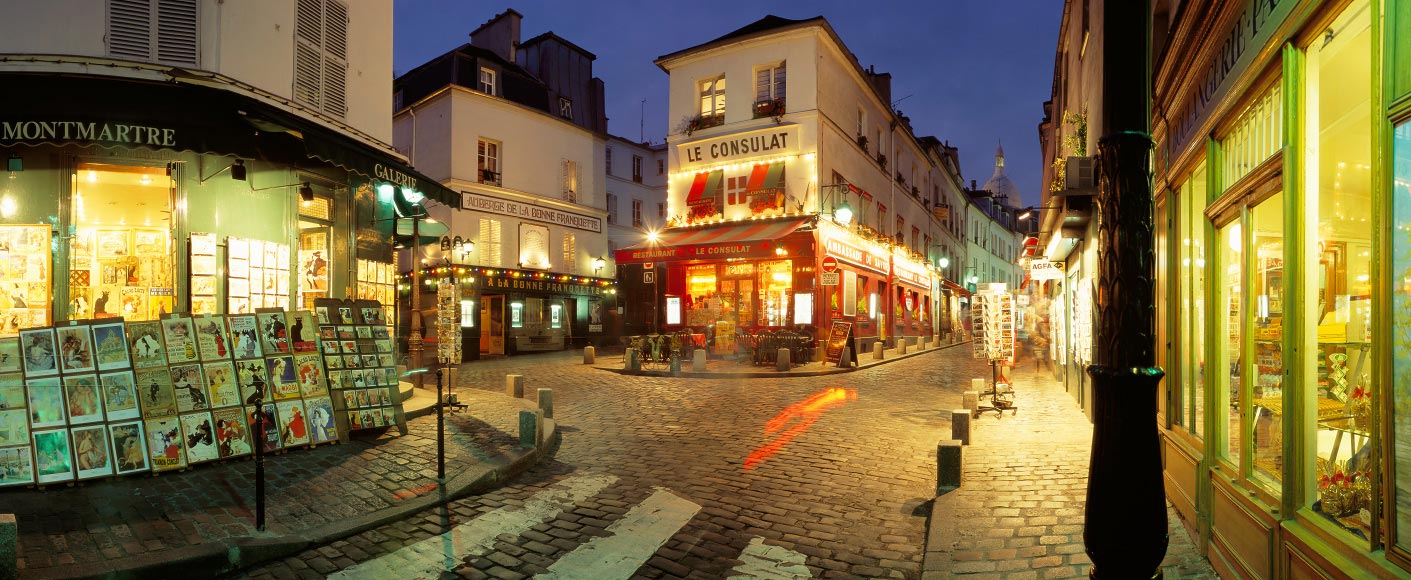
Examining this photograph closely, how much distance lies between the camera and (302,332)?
791 cm

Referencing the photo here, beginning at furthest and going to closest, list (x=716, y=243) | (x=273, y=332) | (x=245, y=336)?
1. (x=716, y=243)
2. (x=273, y=332)
3. (x=245, y=336)

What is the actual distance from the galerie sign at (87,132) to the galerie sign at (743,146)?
18099 mm

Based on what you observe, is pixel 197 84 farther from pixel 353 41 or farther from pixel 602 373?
pixel 602 373

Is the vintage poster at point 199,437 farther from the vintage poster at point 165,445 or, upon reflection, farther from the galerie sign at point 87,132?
the galerie sign at point 87,132

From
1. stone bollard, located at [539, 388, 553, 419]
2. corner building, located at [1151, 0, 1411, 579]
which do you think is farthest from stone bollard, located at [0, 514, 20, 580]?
corner building, located at [1151, 0, 1411, 579]

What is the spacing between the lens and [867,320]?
1089 inches

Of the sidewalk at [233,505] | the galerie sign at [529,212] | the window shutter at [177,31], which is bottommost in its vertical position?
the sidewalk at [233,505]

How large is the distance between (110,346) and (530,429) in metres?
3.93

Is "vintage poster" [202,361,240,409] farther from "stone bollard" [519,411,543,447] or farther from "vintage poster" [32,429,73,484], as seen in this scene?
"stone bollard" [519,411,543,447]

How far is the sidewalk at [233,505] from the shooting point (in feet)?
15.1

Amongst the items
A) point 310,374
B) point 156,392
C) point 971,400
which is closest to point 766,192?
point 971,400

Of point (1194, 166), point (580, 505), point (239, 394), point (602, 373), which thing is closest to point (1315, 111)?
point (1194, 166)

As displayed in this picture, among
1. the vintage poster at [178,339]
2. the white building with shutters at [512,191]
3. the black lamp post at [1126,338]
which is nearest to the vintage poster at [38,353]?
the vintage poster at [178,339]

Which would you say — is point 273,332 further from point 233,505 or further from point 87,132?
point 87,132
